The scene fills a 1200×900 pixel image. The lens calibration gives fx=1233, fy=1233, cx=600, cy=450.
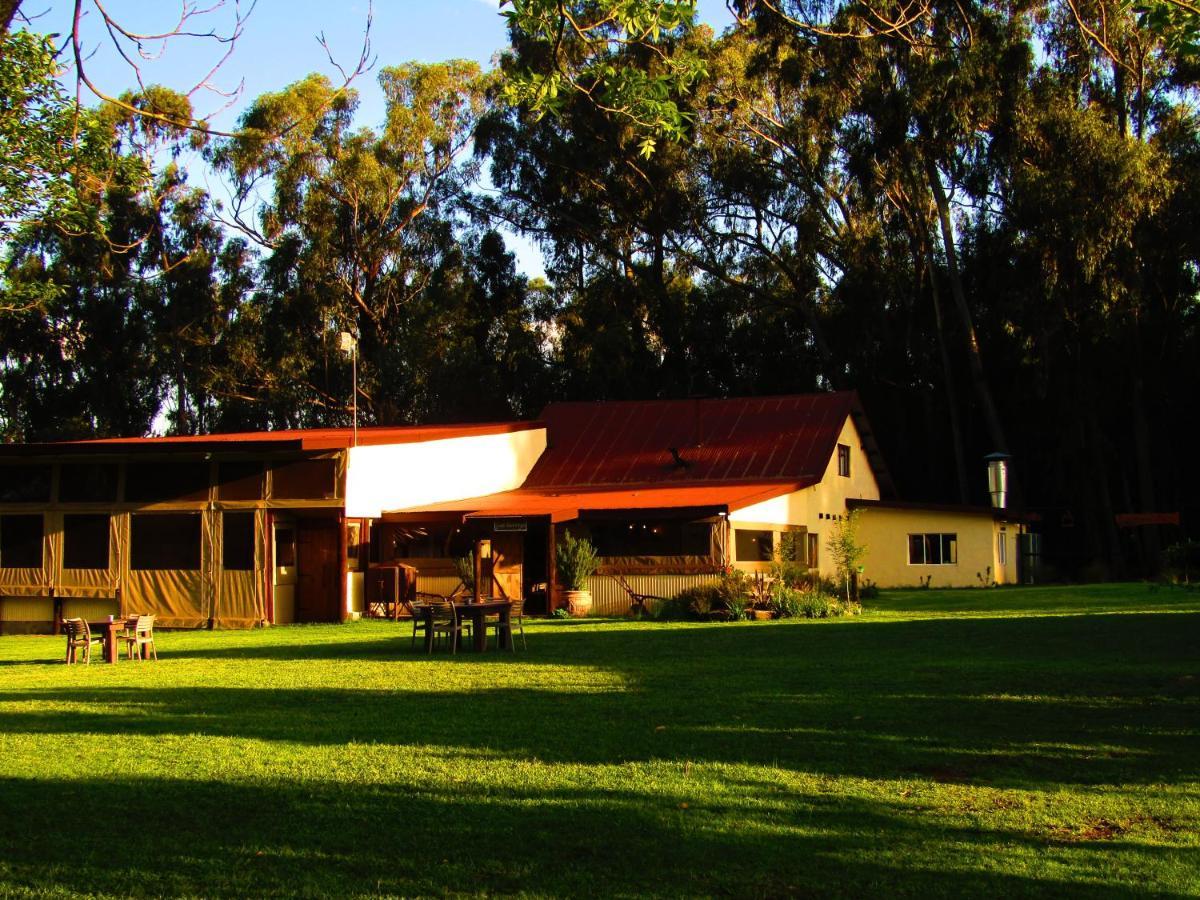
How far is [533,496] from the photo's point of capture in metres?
29.6

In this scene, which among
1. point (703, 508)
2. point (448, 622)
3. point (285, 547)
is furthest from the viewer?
point (285, 547)

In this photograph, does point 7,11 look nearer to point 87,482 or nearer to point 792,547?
point 792,547

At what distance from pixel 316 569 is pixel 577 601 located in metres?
5.85

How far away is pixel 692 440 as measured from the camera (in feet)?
107

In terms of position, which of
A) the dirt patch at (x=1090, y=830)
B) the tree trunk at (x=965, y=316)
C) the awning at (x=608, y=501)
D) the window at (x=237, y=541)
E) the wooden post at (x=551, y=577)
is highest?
the tree trunk at (x=965, y=316)

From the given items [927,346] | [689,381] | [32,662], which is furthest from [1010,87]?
[32,662]

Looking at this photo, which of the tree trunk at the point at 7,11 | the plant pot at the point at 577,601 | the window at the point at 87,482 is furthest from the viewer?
the window at the point at 87,482

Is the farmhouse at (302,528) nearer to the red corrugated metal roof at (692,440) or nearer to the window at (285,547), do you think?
the window at (285,547)

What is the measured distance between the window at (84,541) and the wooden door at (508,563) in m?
8.28

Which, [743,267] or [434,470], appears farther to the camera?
[743,267]

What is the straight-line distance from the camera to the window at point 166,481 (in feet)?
85.5

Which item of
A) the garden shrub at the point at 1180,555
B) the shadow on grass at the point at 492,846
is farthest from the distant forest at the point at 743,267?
the shadow on grass at the point at 492,846

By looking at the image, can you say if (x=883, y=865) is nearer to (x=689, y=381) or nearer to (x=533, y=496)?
(x=533, y=496)

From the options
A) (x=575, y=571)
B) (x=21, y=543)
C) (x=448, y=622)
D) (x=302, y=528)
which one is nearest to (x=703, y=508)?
(x=575, y=571)
